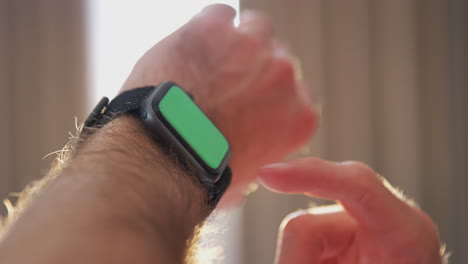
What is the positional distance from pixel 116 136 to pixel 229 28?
1.53 feet

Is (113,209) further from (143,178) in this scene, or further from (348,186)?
(348,186)

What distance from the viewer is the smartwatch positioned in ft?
1.51

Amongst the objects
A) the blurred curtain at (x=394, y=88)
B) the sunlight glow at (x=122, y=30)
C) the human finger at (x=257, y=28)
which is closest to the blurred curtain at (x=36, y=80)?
the sunlight glow at (x=122, y=30)

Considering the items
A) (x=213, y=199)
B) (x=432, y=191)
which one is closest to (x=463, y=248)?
(x=432, y=191)

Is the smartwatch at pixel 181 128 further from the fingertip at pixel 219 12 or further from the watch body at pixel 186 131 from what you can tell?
the fingertip at pixel 219 12

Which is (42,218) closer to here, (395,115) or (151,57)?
(151,57)

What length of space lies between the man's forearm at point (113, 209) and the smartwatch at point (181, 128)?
0.7 inches

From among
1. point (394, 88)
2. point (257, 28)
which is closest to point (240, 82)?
point (257, 28)

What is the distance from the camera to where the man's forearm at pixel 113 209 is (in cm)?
25

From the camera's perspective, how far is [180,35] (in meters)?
0.78

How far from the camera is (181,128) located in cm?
47

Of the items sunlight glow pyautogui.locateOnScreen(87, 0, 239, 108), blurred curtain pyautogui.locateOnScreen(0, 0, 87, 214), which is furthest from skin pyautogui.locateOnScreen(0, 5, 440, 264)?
blurred curtain pyautogui.locateOnScreen(0, 0, 87, 214)

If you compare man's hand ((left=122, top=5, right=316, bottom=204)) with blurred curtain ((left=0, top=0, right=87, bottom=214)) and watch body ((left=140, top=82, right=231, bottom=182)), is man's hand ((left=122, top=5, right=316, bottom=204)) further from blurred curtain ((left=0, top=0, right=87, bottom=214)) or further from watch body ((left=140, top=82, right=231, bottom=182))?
blurred curtain ((left=0, top=0, right=87, bottom=214))

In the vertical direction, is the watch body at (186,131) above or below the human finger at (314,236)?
above
